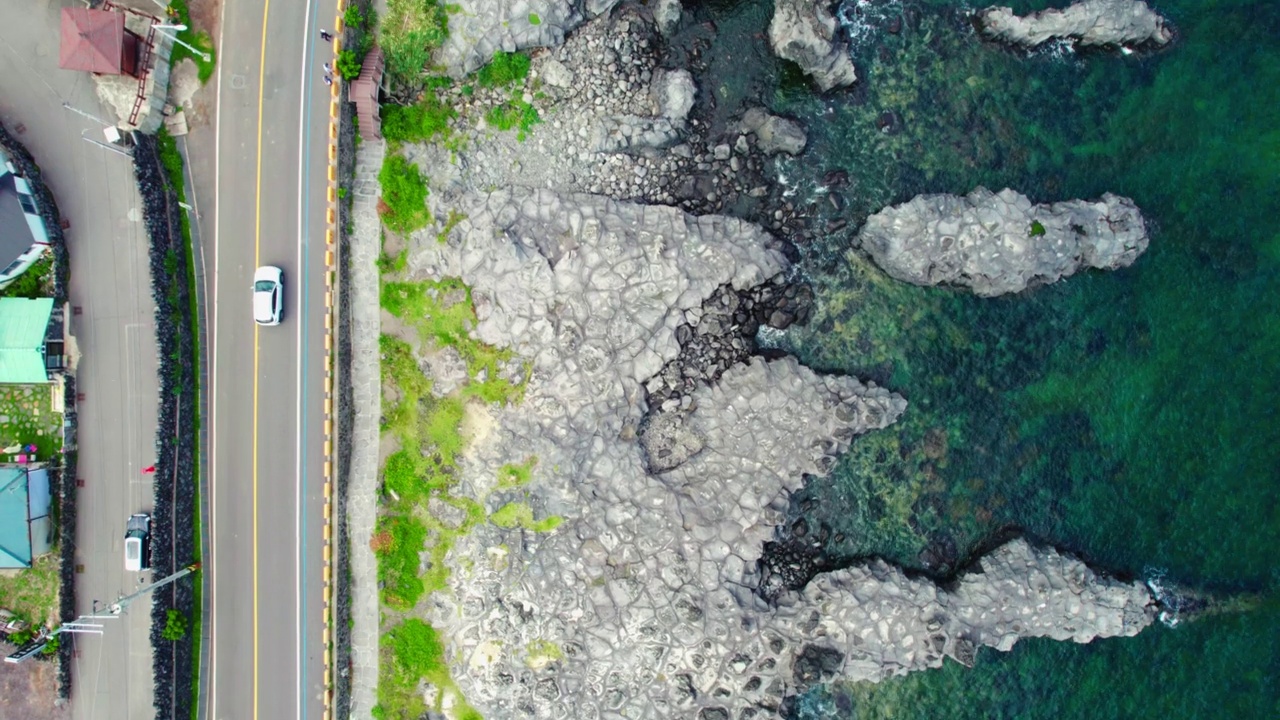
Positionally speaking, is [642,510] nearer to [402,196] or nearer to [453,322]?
[453,322]

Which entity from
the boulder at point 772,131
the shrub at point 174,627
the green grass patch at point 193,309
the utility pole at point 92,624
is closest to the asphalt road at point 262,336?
the green grass patch at point 193,309

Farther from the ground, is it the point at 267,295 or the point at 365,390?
the point at 267,295

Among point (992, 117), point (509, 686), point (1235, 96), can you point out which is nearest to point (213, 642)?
point (509, 686)

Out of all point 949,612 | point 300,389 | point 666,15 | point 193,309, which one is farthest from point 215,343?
point 949,612

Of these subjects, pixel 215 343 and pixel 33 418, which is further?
pixel 215 343

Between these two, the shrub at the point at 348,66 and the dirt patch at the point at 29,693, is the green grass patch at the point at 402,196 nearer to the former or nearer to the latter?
the shrub at the point at 348,66

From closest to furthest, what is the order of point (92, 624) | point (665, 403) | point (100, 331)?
point (92, 624)
point (100, 331)
point (665, 403)

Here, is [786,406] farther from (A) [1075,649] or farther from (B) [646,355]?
(A) [1075,649]
